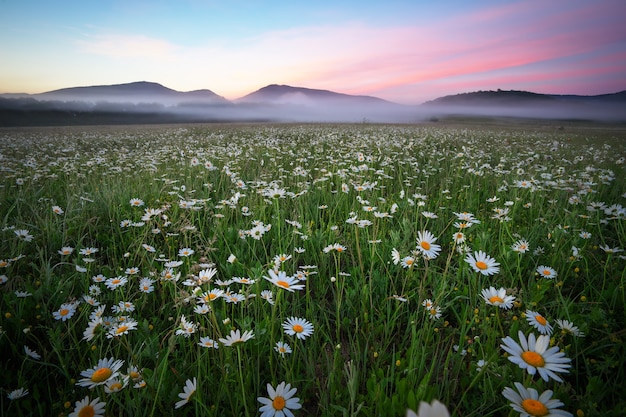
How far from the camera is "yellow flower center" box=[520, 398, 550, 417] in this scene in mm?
949

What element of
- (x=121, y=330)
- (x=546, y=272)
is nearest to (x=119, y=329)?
(x=121, y=330)

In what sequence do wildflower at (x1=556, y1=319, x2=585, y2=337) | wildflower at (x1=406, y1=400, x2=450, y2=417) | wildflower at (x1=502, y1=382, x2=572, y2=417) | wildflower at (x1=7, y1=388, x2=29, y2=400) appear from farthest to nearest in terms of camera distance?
wildflower at (x1=556, y1=319, x2=585, y2=337) → wildflower at (x1=7, y1=388, x2=29, y2=400) → wildflower at (x1=502, y1=382, x2=572, y2=417) → wildflower at (x1=406, y1=400, x2=450, y2=417)

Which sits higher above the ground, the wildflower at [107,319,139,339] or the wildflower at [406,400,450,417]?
the wildflower at [406,400,450,417]

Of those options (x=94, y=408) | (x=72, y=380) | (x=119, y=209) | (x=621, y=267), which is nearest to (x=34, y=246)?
(x=119, y=209)

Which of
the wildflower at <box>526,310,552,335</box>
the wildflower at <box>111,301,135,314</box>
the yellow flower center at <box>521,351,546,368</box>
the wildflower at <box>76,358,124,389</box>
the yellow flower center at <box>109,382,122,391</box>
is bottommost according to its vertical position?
the wildflower at <box>111,301,135,314</box>

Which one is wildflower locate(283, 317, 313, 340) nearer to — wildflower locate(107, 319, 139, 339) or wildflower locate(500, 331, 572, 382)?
wildflower locate(107, 319, 139, 339)

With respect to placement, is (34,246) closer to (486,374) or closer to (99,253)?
(99,253)

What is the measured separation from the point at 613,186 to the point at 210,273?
21.3 feet

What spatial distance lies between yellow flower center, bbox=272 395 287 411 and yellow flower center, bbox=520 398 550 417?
2.77 ft

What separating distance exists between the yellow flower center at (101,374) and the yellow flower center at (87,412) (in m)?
0.11

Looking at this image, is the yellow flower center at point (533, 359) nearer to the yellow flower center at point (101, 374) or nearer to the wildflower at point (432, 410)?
the wildflower at point (432, 410)

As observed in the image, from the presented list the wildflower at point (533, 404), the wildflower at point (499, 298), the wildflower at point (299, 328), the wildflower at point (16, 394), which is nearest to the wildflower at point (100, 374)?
the wildflower at point (16, 394)

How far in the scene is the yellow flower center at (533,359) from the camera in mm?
1129

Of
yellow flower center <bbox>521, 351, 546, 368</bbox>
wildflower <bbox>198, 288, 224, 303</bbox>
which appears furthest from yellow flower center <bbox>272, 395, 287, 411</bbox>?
yellow flower center <bbox>521, 351, 546, 368</bbox>
